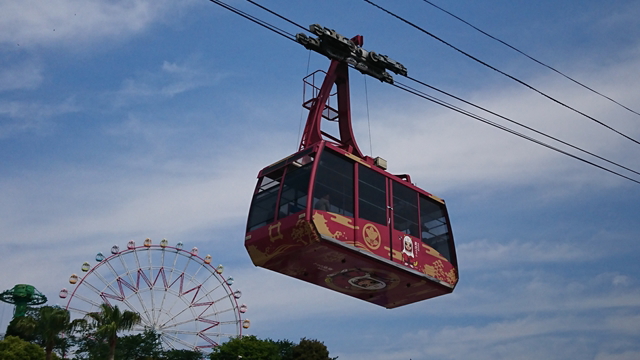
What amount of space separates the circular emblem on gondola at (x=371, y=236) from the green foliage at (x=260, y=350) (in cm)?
3455

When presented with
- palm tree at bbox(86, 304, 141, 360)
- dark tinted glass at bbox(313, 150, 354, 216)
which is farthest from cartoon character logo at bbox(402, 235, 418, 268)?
palm tree at bbox(86, 304, 141, 360)

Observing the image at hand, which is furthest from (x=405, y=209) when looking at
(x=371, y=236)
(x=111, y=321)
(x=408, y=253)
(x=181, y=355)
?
(x=181, y=355)

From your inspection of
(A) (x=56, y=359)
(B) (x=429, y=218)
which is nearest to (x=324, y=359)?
(A) (x=56, y=359)

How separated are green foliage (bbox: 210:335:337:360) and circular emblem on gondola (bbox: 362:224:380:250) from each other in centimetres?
3455

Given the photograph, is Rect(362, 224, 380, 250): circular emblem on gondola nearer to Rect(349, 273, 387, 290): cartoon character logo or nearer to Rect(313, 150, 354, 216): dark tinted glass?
Rect(313, 150, 354, 216): dark tinted glass

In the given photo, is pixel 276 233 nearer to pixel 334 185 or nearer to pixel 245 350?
pixel 334 185

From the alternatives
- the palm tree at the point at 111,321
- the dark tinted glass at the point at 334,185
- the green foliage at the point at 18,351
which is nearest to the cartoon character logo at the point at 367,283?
the dark tinted glass at the point at 334,185

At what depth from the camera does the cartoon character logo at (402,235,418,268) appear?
56.8ft

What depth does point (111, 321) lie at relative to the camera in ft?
78.4

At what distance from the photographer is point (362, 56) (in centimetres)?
1845

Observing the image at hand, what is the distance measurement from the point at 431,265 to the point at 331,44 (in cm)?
604

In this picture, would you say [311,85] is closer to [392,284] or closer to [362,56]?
[362,56]

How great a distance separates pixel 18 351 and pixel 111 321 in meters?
20.0

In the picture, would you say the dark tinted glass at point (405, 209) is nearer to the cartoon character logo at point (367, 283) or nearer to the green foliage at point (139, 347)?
the cartoon character logo at point (367, 283)
